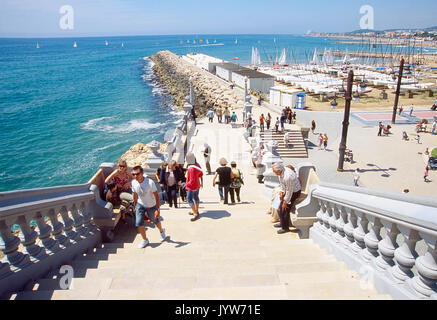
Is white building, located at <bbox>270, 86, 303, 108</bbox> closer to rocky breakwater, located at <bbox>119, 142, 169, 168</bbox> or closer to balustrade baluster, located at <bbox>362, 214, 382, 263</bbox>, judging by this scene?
rocky breakwater, located at <bbox>119, 142, 169, 168</bbox>

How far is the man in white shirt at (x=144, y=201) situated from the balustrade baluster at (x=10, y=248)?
1897 millimetres

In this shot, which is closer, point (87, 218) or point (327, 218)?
point (327, 218)

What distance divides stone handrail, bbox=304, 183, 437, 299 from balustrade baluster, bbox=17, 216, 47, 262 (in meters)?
4.04

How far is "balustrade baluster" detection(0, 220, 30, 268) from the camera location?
351 centimetres

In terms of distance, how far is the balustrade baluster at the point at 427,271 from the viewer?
2609 mm

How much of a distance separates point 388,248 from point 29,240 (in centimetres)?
428

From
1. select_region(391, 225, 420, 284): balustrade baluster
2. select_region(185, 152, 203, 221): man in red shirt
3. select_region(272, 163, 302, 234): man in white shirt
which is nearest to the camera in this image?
select_region(391, 225, 420, 284): balustrade baluster

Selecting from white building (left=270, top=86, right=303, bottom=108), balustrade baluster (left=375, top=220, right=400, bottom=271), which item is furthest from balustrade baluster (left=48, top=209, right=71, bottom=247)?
white building (left=270, top=86, right=303, bottom=108)

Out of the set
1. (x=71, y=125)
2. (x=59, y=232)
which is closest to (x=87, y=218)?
(x=59, y=232)

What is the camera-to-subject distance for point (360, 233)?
382 cm

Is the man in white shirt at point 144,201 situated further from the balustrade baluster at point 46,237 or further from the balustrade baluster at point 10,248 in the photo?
the balustrade baluster at point 10,248

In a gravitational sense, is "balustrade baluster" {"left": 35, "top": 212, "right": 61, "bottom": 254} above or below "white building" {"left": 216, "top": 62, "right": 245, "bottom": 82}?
below

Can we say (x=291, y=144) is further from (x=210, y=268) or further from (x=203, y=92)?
(x=203, y=92)
